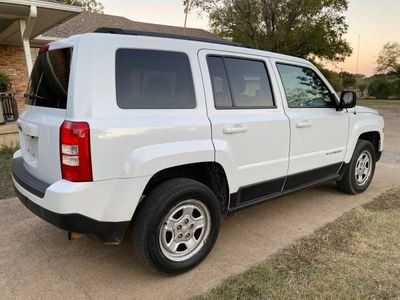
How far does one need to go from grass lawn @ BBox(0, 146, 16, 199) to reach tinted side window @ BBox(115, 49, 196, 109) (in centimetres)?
348

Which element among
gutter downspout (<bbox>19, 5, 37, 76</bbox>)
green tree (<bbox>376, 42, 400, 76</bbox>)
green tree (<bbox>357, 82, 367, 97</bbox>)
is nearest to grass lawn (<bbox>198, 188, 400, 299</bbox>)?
gutter downspout (<bbox>19, 5, 37, 76</bbox>)

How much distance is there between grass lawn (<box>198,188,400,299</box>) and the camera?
2.71 meters

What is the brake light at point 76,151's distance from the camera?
2379 millimetres

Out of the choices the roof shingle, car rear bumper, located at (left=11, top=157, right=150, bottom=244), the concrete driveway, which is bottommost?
the concrete driveway

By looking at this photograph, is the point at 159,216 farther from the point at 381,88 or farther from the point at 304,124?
the point at 381,88

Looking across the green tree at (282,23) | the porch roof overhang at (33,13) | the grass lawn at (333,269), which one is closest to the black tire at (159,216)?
the grass lawn at (333,269)

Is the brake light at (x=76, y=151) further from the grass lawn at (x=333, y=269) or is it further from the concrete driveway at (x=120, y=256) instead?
the grass lawn at (x=333, y=269)

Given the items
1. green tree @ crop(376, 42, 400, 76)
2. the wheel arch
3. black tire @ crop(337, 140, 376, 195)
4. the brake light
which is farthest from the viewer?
green tree @ crop(376, 42, 400, 76)

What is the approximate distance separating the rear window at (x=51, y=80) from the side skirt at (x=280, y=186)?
1752 mm

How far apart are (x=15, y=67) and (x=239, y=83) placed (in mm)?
11397

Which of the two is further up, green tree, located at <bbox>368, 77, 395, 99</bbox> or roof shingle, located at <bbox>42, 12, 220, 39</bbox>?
roof shingle, located at <bbox>42, 12, 220, 39</bbox>

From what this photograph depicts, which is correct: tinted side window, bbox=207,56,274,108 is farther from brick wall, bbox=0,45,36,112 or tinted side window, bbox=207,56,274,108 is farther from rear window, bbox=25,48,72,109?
brick wall, bbox=0,45,36,112

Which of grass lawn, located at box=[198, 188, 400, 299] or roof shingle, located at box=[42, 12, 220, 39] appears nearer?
grass lawn, located at box=[198, 188, 400, 299]

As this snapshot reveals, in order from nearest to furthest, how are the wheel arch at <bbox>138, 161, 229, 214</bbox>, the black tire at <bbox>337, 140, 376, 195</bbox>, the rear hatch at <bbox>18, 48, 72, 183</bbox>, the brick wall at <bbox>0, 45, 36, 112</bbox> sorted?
the rear hatch at <bbox>18, 48, 72, 183</bbox>, the wheel arch at <bbox>138, 161, 229, 214</bbox>, the black tire at <bbox>337, 140, 376, 195</bbox>, the brick wall at <bbox>0, 45, 36, 112</bbox>
